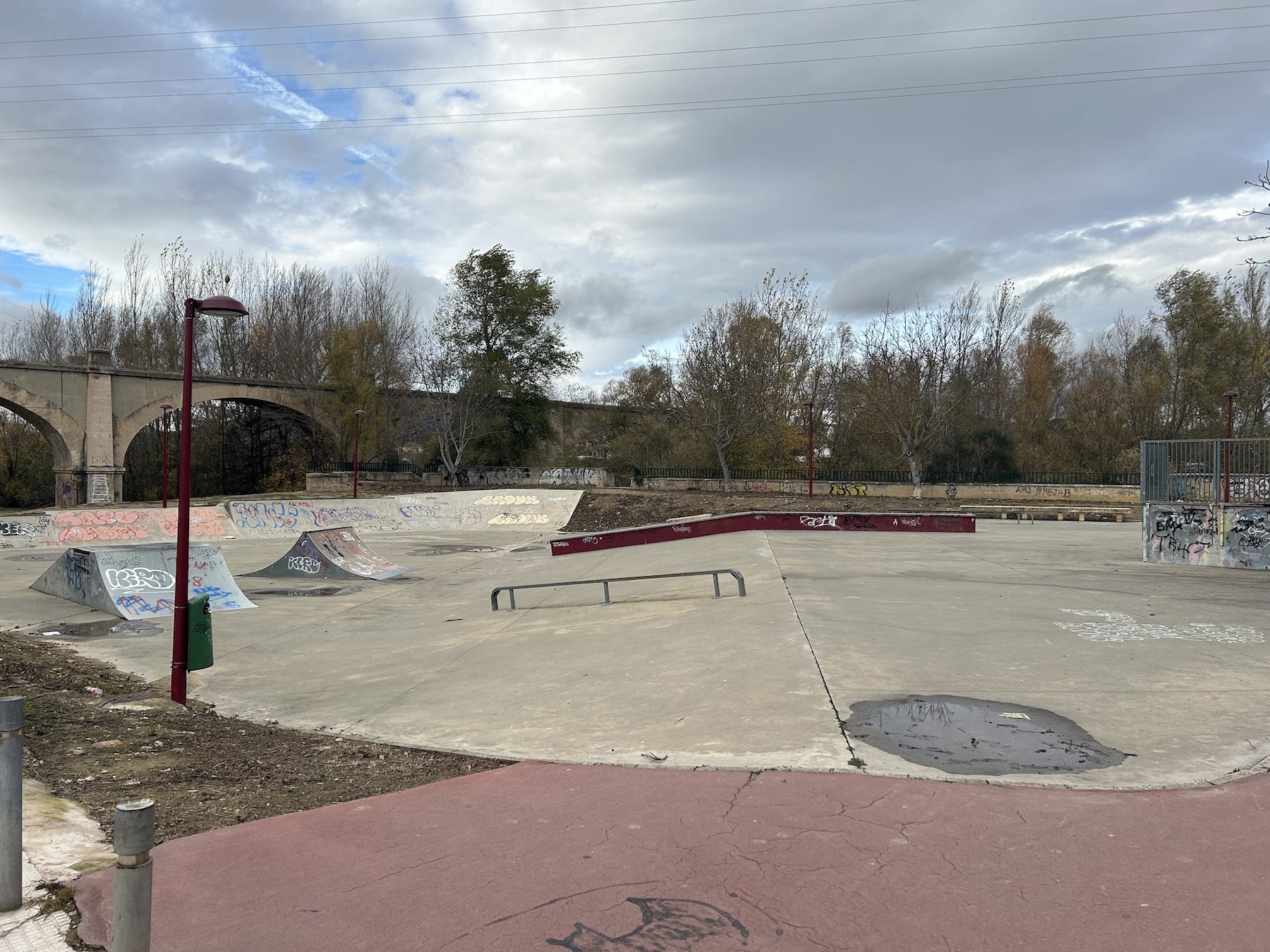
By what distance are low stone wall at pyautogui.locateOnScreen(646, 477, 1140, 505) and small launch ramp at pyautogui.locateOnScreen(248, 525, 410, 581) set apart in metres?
23.2

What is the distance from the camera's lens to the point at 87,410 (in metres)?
38.3

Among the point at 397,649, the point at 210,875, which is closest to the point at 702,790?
the point at 210,875

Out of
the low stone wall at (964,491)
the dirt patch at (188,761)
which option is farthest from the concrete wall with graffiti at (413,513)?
the dirt patch at (188,761)

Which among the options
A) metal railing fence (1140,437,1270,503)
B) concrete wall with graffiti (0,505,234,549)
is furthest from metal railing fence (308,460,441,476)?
metal railing fence (1140,437,1270,503)

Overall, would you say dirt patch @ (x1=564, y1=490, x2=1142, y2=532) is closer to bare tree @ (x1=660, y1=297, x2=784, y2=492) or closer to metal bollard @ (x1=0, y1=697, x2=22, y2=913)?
bare tree @ (x1=660, y1=297, x2=784, y2=492)

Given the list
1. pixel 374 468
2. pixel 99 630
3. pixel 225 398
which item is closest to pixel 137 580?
pixel 99 630

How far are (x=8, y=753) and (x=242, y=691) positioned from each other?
18.2ft

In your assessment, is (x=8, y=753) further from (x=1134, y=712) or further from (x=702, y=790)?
(x=1134, y=712)

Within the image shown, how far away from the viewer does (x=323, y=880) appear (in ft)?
12.4

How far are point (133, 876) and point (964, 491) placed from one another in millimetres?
38895

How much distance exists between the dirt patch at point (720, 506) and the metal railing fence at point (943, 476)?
6.67 ft

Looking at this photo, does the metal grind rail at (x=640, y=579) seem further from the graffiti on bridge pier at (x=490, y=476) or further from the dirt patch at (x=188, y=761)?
the graffiti on bridge pier at (x=490, y=476)

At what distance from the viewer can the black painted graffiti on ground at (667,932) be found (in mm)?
3094

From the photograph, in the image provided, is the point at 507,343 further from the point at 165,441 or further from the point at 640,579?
the point at 640,579
